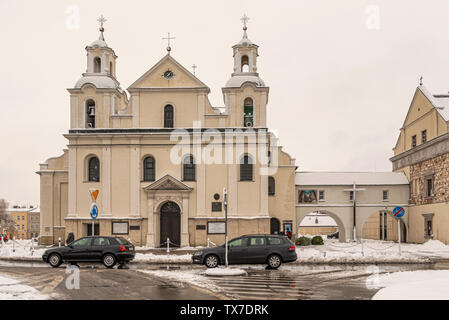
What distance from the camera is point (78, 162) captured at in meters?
37.2

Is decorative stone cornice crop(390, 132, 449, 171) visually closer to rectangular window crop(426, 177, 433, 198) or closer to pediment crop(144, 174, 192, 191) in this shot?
rectangular window crop(426, 177, 433, 198)

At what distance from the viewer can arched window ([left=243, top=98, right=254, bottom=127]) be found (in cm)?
3728

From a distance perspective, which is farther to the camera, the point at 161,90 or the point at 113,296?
the point at 161,90

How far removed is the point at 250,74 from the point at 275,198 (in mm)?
9860

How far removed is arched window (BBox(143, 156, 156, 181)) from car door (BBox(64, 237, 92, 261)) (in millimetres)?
13770

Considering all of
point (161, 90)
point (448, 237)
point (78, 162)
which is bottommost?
point (448, 237)

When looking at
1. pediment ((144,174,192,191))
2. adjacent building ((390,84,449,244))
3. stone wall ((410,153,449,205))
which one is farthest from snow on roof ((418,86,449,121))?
pediment ((144,174,192,191))

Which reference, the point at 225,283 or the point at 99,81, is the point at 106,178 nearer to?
the point at 99,81

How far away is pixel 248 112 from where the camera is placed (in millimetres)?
37531

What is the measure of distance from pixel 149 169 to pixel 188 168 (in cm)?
278

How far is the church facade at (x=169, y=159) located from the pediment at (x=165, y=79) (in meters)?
0.07
